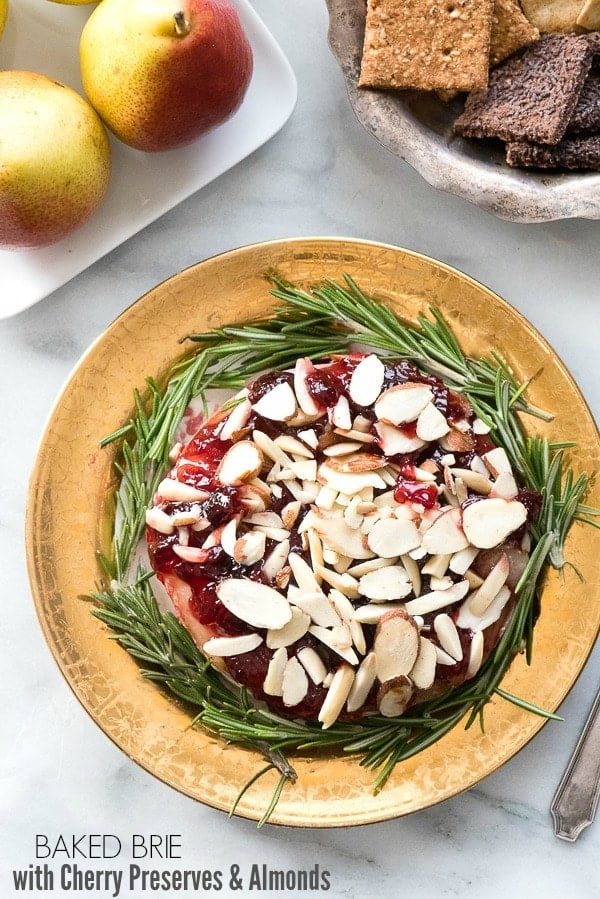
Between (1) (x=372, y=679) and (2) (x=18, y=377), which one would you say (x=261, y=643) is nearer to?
(1) (x=372, y=679)

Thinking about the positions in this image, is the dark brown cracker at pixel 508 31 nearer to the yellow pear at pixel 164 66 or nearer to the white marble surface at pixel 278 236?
the white marble surface at pixel 278 236

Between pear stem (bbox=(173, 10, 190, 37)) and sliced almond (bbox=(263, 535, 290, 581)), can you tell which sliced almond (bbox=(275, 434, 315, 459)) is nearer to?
sliced almond (bbox=(263, 535, 290, 581))

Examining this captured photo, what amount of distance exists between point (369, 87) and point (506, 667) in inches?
29.4

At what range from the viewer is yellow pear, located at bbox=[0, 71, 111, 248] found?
93cm

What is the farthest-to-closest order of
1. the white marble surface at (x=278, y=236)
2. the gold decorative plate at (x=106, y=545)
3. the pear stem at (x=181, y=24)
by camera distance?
the white marble surface at (x=278, y=236), the gold decorative plate at (x=106, y=545), the pear stem at (x=181, y=24)

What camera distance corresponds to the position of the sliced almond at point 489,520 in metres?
0.93

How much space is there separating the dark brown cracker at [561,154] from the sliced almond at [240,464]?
496mm

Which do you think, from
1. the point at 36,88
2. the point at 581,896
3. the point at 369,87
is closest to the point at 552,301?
the point at 369,87

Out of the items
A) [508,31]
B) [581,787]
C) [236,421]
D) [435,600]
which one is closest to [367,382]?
[236,421]

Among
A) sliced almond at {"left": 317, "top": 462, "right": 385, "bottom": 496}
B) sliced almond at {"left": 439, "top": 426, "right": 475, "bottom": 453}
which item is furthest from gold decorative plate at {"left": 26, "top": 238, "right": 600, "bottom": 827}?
sliced almond at {"left": 317, "top": 462, "right": 385, "bottom": 496}

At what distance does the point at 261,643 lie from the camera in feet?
3.11

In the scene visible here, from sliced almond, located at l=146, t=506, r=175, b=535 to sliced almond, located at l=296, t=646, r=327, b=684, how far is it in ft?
0.69

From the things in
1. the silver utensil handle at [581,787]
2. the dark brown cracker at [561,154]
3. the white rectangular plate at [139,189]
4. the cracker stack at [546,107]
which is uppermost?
the cracker stack at [546,107]

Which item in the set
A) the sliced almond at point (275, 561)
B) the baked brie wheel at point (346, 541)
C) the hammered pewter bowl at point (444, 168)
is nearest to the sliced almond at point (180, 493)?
the baked brie wheel at point (346, 541)
